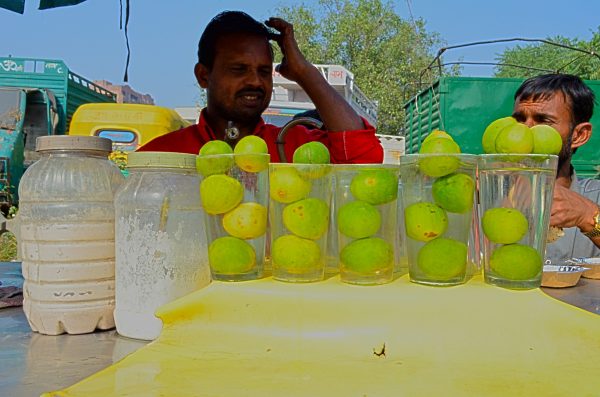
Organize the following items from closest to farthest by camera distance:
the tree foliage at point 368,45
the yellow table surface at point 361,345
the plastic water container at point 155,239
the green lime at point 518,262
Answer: the yellow table surface at point 361,345
the green lime at point 518,262
the plastic water container at point 155,239
the tree foliage at point 368,45

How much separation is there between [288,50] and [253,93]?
285 millimetres

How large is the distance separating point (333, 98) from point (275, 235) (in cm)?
191

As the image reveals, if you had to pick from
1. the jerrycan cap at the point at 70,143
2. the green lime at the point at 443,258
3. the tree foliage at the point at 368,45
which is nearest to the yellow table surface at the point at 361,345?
the green lime at the point at 443,258

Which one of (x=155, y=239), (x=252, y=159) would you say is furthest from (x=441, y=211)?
(x=155, y=239)

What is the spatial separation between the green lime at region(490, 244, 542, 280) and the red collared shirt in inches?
66.0

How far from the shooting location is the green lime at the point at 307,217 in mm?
931

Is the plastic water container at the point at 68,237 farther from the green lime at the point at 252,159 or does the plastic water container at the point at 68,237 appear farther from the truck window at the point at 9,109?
the truck window at the point at 9,109

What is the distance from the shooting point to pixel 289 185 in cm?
94

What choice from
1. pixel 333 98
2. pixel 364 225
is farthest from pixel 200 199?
pixel 333 98

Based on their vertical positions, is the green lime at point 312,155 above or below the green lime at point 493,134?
below

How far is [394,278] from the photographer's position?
97 cm

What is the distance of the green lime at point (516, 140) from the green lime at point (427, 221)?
0.15m

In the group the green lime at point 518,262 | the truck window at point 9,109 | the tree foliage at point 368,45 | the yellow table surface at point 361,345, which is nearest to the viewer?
the yellow table surface at point 361,345

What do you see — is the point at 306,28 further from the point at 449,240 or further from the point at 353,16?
the point at 449,240
